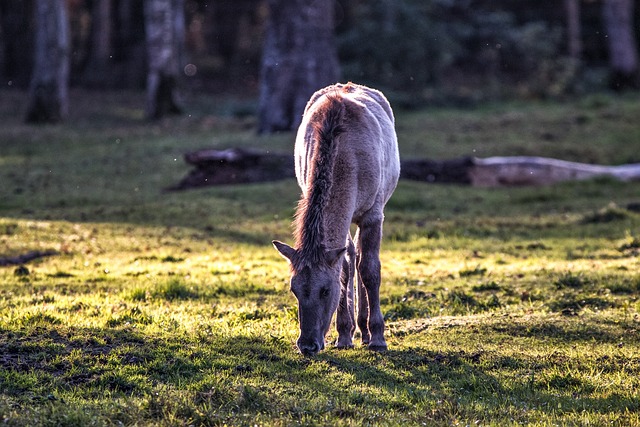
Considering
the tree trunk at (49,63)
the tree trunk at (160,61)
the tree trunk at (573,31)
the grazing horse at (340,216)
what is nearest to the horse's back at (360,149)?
the grazing horse at (340,216)

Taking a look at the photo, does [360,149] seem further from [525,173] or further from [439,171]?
[525,173]

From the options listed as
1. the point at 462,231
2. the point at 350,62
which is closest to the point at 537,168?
the point at 462,231

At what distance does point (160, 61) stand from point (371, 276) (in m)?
24.0

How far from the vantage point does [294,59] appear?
2589 centimetres

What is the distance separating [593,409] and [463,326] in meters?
2.53

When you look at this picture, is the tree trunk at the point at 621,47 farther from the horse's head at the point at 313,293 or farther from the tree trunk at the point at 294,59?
the horse's head at the point at 313,293

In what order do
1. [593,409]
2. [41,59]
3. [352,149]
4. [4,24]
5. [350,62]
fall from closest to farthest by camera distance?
1. [593,409]
2. [352,149]
3. [41,59]
4. [350,62]
5. [4,24]

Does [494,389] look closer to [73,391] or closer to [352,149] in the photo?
[352,149]

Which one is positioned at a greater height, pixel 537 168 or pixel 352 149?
pixel 352 149

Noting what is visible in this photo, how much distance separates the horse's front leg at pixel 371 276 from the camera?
8.56m

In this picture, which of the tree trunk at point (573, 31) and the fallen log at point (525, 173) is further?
the tree trunk at point (573, 31)

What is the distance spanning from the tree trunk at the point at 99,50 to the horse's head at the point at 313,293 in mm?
38504

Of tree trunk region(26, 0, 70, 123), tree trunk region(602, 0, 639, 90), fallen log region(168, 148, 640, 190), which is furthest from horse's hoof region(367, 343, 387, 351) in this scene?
tree trunk region(602, 0, 639, 90)

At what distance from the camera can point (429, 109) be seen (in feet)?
104
